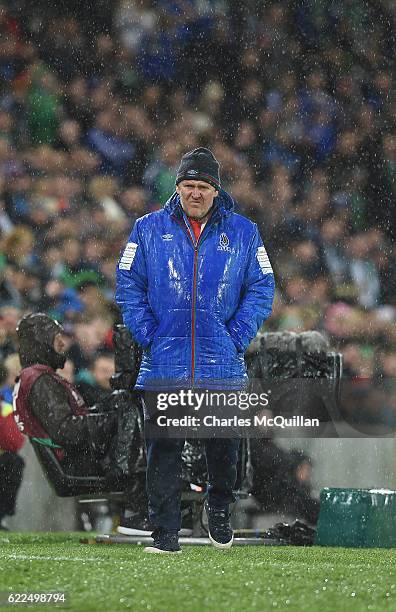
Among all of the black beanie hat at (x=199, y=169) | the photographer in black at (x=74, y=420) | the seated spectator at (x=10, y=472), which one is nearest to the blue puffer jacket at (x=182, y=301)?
the black beanie hat at (x=199, y=169)

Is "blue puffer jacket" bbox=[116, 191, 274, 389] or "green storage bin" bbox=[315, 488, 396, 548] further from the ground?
"blue puffer jacket" bbox=[116, 191, 274, 389]

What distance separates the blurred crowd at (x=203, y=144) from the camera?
8109 millimetres

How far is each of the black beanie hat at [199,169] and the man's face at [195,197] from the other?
23mm

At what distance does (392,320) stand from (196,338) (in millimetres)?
4589

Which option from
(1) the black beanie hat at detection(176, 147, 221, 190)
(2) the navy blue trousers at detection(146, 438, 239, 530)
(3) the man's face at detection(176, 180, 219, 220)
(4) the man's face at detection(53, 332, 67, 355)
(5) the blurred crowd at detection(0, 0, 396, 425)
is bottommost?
(2) the navy blue trousers at detection(146, 438, 239, 530)

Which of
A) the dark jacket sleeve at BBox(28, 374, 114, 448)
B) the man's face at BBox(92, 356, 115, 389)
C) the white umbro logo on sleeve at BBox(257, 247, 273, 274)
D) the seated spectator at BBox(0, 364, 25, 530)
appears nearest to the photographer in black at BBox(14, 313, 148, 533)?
the dark jacket sleeve at BBox(28, 374, 114, 448)

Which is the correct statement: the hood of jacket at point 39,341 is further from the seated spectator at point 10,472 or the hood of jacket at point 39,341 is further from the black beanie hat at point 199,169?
the black beanie hat at point 199,169

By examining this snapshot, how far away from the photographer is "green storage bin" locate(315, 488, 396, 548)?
5133mm

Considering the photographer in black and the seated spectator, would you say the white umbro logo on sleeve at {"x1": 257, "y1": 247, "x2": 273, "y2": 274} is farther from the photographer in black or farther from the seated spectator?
the seated spectator

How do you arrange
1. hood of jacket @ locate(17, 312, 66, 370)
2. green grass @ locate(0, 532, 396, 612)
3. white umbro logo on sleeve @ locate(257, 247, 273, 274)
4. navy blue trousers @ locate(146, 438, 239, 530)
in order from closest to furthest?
1. green grass @ locate(0, 532, 396, 612)
2. navy blue trousers @ locate(146, 438, 239, 530)
3. white umbro logo on sleeve @ locate(257, 247, 273, 274)
4. hood of jacket @ locate(17, 312, 66, 370)

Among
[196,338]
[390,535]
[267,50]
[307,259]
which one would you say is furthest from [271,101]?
[196,338]

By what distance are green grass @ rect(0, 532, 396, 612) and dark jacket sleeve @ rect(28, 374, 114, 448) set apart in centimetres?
127

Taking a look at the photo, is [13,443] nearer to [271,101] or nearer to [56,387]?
[56,387]

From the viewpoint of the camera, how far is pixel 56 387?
5426 millimetres
